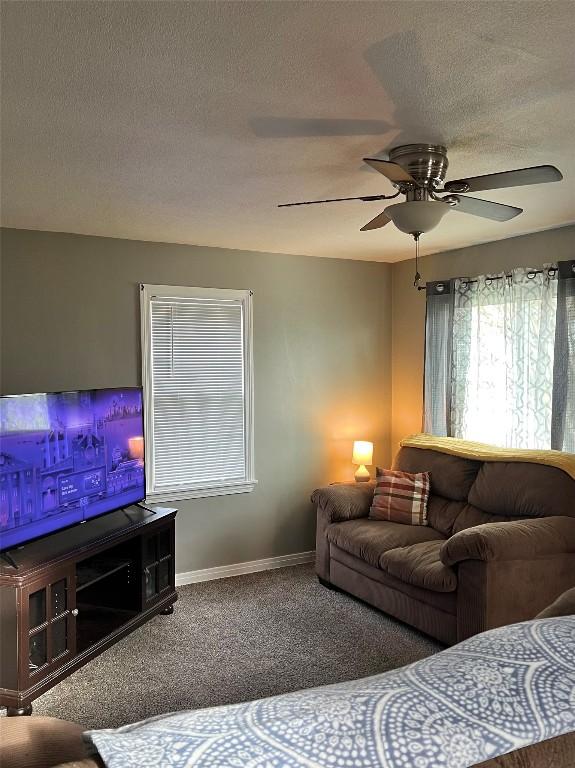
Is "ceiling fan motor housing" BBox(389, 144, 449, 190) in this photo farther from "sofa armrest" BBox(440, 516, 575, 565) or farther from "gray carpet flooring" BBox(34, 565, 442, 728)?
"gray carpet flooring" BBox(34, 565, 442, 728)

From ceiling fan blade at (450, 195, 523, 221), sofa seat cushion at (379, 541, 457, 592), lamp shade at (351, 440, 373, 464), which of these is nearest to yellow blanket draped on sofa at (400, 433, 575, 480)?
lamp shade at (351, 440, 373, 464)

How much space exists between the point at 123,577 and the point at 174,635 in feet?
1.57

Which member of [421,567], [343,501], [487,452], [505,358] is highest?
[505,358]

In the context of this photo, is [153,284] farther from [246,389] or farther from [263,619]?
[263,619]

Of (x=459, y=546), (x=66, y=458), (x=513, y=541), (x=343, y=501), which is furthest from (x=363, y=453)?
(x=66, y=458)

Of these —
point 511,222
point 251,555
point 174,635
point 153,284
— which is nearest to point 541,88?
point 511,222

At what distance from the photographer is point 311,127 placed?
2.43 m

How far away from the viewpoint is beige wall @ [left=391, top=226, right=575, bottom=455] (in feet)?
16.0

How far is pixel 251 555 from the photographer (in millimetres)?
5258

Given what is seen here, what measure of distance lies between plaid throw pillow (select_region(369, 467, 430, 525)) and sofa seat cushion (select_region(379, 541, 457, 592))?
38 cm

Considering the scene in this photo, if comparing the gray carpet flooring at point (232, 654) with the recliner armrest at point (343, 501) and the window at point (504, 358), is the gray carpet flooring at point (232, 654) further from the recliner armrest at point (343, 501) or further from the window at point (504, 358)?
the window at point (504, 358)

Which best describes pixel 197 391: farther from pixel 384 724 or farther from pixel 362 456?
pixel 384 724

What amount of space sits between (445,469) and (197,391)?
6.41 feet

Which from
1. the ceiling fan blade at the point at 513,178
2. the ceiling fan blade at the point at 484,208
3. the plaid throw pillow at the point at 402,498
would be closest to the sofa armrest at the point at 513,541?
the plaid throw pillow at the point at 402,498
